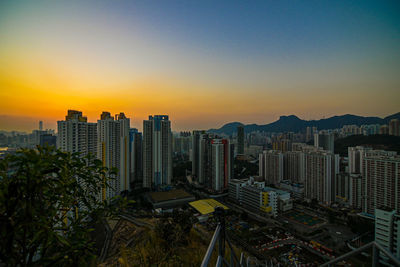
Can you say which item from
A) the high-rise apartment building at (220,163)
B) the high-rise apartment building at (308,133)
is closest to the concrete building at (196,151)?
the high-rise apartment building at (220,163)

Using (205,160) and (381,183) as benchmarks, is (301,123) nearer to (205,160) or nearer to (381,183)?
(205,160)

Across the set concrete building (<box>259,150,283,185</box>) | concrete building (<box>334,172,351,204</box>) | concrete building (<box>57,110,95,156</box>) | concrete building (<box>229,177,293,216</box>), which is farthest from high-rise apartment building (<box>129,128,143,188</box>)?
concrete building (<box>334,172,351,204</box>)

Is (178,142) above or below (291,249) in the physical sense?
above

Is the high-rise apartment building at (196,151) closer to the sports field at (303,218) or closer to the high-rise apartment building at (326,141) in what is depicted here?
the sports field at (303,218)

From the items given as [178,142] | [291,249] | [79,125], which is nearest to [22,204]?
[79,125]

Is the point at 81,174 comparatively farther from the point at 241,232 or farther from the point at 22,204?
the point at 241,232

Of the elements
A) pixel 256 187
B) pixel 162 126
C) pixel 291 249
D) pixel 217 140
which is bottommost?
pixel 291 249
